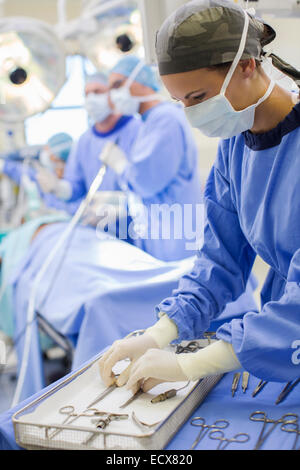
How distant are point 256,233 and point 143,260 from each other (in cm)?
134

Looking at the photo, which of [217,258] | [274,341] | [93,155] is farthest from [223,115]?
[93,155]

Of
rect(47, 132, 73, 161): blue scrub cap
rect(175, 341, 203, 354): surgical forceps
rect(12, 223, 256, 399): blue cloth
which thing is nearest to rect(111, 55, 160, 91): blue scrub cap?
rect(12, 223, 256, 399): blue cloth

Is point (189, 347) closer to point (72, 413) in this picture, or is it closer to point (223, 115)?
point (72, 413)

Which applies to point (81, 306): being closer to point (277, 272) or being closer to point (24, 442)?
point (277, 272)

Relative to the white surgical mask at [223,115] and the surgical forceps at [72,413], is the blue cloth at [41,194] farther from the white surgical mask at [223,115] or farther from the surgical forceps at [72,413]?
the surgical forceps at [72,413]

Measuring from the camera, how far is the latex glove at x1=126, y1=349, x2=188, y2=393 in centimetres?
101

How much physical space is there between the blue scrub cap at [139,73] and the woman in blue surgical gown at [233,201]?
169cm

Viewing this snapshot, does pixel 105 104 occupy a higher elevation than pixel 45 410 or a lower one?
higher

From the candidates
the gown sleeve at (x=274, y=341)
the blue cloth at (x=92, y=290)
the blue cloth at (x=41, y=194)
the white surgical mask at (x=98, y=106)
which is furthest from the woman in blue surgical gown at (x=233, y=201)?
the blue cloth at (x=41, y=194)

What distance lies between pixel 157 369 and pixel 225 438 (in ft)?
0.61

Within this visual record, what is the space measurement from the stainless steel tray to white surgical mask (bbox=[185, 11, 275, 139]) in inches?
20.6

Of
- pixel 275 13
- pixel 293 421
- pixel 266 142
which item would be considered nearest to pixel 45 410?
pixel 293 421

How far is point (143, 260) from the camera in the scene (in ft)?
8.18

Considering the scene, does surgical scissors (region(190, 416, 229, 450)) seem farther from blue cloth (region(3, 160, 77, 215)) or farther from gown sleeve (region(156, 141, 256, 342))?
blue cloth (region(3, 160, 77, 215))
